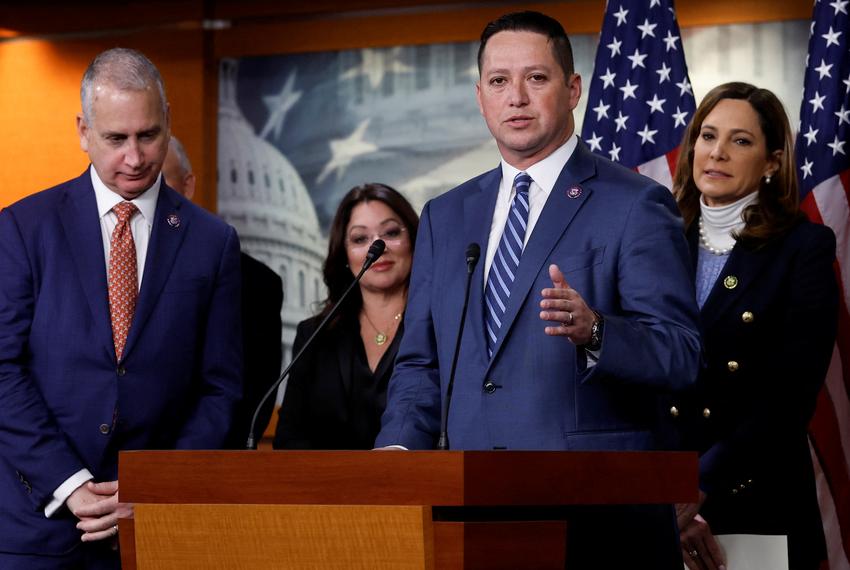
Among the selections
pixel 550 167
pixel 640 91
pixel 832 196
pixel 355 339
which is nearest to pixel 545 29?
pixel 550 167

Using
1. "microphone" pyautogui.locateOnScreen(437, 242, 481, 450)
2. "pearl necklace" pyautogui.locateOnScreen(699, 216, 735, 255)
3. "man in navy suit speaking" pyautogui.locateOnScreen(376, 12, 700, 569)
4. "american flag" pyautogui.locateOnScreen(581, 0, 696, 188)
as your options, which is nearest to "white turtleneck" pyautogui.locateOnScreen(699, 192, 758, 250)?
"pearl necklace" pyautogui.locateOnScreen(699, 216, 735, 255)

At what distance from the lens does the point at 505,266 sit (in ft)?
8.38

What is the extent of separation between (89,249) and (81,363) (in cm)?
27

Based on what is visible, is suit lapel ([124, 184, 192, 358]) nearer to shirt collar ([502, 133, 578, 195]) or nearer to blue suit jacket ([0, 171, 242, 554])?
blue suit jacket ([0, 171, 242, 554])

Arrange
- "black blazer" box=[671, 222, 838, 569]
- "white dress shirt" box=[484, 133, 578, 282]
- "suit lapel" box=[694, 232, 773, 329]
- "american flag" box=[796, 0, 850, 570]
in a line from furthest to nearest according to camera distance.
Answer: "american flag" box=[796, 0, 850, 570] < "suit lapel" box=[694, 232, 773, 329] < "black blazer" box=[671, 222, 838, 569] < "white dress shirt" box=[484, 133, 578, 282]

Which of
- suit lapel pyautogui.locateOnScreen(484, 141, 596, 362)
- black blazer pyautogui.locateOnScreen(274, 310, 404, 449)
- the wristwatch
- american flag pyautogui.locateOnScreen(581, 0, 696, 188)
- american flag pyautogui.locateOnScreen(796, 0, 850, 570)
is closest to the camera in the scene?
the wristwatch

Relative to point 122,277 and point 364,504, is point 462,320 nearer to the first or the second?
point 364,504

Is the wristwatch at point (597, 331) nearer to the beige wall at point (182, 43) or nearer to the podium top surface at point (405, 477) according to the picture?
the podium top surface at point (405, 477)

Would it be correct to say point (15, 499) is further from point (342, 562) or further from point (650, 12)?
point (650, 12)

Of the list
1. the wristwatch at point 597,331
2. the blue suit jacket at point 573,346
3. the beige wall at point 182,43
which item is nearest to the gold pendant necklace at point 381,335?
the blue suit jacket at point 573,346

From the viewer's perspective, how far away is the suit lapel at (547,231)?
2.47 m

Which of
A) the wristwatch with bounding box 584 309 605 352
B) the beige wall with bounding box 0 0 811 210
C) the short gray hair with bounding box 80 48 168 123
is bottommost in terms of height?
the wristwatch with bounding box 584 309 605 352

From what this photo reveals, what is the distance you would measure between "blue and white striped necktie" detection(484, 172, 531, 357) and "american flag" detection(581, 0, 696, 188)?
6.51ft

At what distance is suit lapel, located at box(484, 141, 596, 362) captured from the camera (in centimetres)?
247
